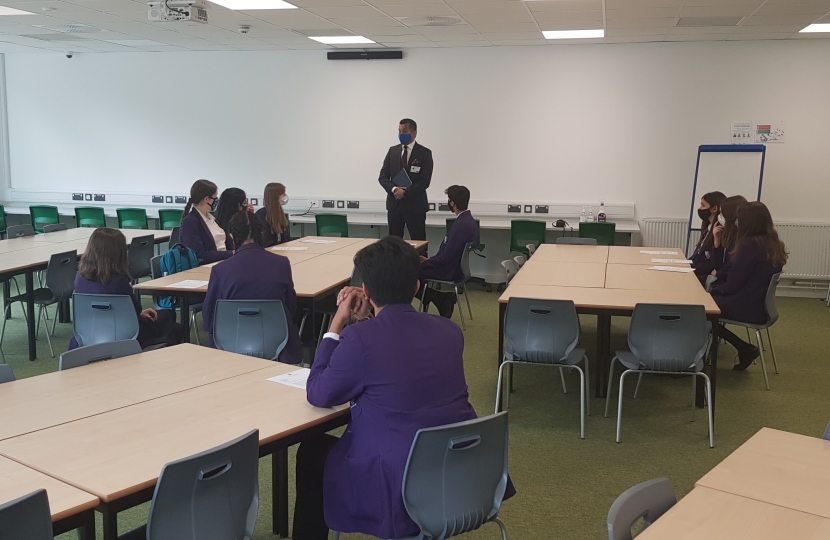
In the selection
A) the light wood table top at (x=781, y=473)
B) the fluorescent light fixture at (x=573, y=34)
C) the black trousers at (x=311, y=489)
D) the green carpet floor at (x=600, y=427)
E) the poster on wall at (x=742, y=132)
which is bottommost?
the green carpet floor at (x=600, y=427)

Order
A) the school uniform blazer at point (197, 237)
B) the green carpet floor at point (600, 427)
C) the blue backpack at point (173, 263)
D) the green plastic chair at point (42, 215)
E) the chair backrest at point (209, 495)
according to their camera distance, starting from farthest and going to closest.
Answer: the green plastic chair at point (42, 215) < the school uniform blazer at point (197, 237) < the blue backpack at point (173, 263) < the green carpet floor at point (600, 427) < the chair backrest at point (209, 495)

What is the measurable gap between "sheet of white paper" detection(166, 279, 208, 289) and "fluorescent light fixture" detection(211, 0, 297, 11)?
280cm

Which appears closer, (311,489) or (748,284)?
(311,489)

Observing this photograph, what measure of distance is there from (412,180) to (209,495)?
246 inches

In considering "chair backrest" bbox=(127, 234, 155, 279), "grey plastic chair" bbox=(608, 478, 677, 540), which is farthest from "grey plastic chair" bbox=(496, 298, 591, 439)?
"chair backrest" bbox=(127, 234, 155, 279)

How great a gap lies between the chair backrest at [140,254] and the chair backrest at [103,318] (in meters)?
2.40

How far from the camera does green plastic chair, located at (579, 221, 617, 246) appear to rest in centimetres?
830

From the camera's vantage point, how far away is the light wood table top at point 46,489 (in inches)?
69.9

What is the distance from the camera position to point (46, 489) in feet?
6.06

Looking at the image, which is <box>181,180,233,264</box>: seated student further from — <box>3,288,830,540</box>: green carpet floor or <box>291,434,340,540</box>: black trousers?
<box>291,434,340,540</box>: black trousers

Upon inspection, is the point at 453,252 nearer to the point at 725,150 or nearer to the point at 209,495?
the point at 725,150

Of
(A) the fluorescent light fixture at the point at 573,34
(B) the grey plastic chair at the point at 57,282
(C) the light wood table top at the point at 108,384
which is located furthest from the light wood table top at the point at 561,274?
(B) the grey plastic chair at the point at 57,282

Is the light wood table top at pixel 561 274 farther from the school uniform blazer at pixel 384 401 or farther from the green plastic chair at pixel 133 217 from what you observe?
the green plastic chair at pixel 133 217

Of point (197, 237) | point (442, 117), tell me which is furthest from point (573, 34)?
point (197, 237)
